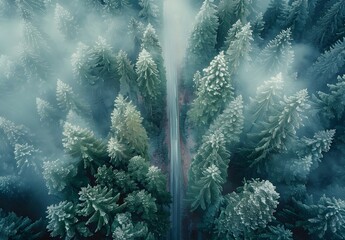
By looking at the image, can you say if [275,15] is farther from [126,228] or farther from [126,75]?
[126,228]

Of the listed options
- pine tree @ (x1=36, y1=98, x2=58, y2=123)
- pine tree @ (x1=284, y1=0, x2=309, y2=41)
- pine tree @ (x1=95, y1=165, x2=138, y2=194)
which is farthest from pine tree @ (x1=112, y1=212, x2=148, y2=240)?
pine tree @ (x1=284, y1=0, x2=309, y2=41)

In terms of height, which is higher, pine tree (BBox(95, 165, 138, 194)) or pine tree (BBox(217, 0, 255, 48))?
pine tree (BBox(217, 0, 255, 48))

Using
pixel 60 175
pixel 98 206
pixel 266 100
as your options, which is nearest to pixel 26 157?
pixel 60 175

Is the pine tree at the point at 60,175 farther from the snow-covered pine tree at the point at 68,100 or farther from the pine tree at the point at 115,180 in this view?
the snow-covered pine tree at the point at 68,100

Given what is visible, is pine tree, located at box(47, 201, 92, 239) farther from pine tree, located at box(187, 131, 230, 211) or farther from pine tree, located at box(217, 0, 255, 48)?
pine tree, located at box(217, 0, 255, 48)

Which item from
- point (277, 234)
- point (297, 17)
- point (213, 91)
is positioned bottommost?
point (277, 234)

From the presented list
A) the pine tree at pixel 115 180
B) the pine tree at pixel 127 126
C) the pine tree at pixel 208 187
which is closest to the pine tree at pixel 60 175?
the pine tree at pixel 115 180

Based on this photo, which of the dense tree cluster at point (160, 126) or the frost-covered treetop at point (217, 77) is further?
the frost-covered treetop at point (217, 77)
